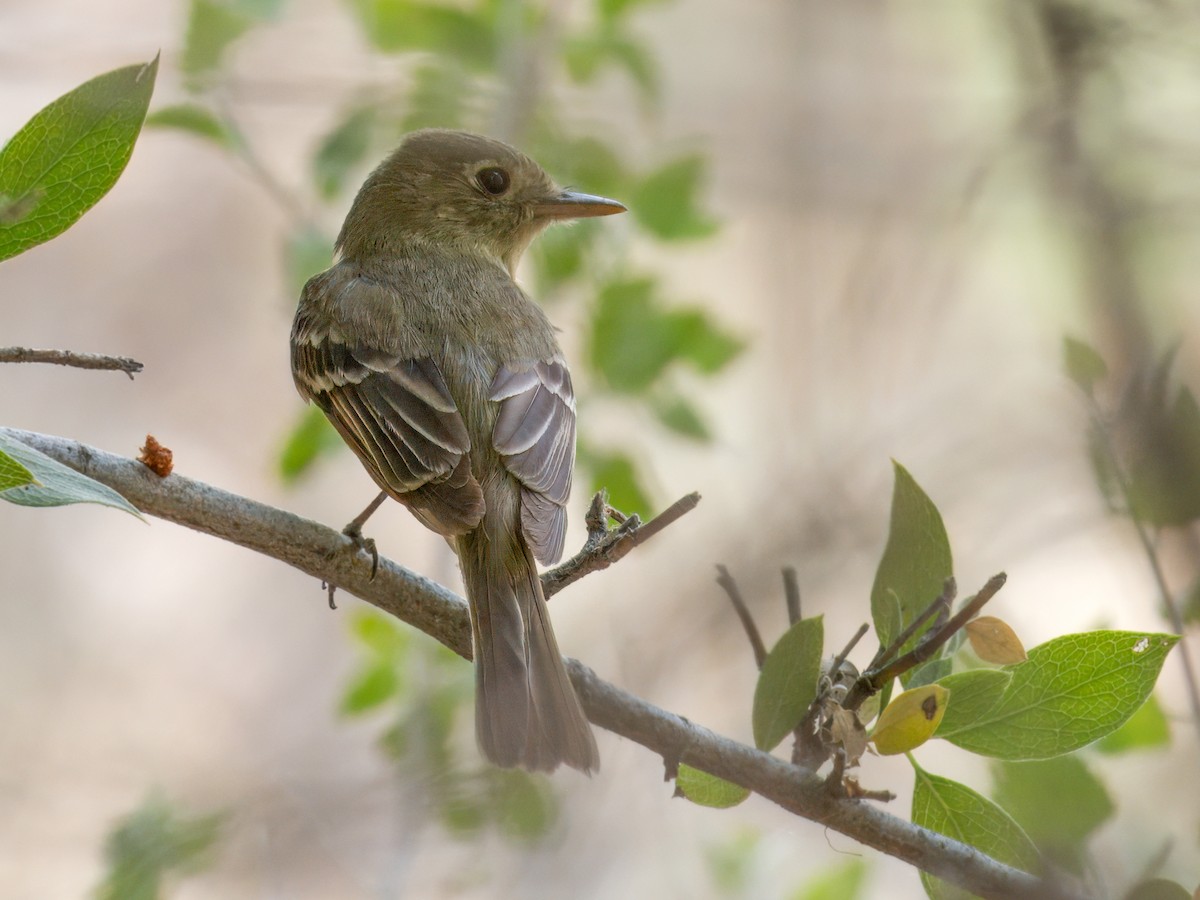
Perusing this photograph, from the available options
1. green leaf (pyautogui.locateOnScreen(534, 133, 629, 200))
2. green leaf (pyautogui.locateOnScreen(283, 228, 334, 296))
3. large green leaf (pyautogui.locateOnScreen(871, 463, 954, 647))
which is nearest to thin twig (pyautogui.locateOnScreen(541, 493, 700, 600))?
large green leaf (pyautogui.locateOnScreen(871, 463, 954, 647))

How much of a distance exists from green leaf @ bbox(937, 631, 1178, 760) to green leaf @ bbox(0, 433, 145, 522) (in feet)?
3.68

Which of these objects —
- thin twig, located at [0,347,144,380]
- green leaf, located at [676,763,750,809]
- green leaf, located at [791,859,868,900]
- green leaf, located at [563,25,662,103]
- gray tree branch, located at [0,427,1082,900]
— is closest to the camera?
thin twig, located at [0,347,144,380]

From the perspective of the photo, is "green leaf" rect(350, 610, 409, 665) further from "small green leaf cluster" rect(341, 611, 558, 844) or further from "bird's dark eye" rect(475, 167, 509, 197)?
"bird's dark eye" rect(475, 167, 509, 197)

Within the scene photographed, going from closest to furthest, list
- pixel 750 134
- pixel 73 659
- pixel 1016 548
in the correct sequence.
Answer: pixel 1016 548
pixel 73 659
pixel 750 134

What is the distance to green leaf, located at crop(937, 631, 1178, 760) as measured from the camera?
70.9 inches

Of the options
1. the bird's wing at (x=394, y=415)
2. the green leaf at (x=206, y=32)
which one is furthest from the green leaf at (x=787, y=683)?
the green leaf at (x=206, y=32)

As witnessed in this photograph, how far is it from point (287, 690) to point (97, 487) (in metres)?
5.37

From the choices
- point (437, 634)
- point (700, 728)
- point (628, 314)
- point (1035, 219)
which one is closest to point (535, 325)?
point (628, 314)

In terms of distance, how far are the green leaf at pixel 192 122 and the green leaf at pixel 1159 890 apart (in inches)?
112

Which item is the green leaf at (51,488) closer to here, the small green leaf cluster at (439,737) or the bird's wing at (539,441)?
the bird's wing at (539,441)

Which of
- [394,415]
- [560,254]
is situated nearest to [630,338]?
[560,254]

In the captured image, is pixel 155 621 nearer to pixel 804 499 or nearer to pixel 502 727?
pixel 804 499

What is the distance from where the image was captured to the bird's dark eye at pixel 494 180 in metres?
3.85

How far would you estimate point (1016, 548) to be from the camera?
499 cm
